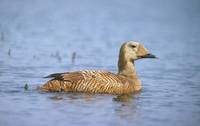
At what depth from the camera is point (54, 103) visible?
1452cm

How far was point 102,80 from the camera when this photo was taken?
16047mm

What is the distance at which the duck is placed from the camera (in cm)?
1574

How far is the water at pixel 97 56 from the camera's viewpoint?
13.6 meters

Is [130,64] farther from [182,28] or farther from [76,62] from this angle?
[182,28]

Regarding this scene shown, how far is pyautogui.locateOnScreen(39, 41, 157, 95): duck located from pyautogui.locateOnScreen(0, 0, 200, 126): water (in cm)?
23

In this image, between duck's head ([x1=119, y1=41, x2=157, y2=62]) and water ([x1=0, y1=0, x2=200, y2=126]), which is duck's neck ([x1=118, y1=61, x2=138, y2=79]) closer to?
duck's head ([x1=119, y1=41, x2=157, y2=62])

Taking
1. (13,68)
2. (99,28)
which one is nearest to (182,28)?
(99,28)

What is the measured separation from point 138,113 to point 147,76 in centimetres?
510

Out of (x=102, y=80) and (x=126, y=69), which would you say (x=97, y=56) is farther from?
(x=102, y=80)

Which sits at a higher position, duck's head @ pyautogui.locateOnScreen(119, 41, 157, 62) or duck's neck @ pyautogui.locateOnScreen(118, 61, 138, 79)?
duck's head @ pyautogui.locateOnScreen(119, 41, 157, 62)

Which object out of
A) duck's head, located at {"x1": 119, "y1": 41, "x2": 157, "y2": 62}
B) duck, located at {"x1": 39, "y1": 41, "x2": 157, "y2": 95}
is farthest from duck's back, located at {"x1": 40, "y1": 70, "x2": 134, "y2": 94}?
duck's head, located at {"x1": 119, "y1": 41, "x2": 157, "y2": 62}

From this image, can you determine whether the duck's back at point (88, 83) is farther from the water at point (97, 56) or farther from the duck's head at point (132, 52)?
the duck's head at point (132, 52)

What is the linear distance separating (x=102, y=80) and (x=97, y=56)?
615 centimetres

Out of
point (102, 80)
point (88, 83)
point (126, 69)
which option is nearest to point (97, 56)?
point (126, 69)
